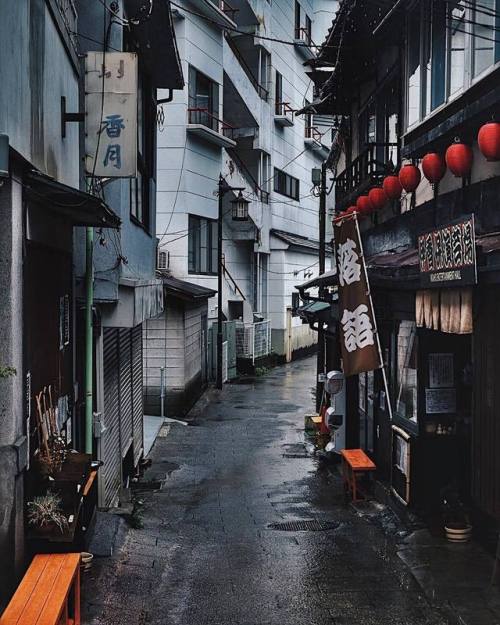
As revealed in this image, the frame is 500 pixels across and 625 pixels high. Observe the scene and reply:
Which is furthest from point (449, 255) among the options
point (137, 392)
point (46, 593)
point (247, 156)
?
point (247, 156)

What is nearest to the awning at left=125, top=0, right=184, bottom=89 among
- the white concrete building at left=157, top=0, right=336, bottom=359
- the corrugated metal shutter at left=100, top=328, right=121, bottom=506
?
the white concrete building at left=157, top=0, right=336, bottom=359

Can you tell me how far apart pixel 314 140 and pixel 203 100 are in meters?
23.9

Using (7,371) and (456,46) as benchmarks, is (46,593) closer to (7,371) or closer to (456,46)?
(7,371)

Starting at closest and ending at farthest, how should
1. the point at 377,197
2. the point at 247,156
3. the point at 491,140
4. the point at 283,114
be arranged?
1. the point at 491,140
2. the point at 377,197
3. the point at 247,156
4. the point at 283,114

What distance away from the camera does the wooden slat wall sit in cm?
1078

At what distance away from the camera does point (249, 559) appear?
1160 centimetres

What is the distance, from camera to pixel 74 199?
8.02 meters

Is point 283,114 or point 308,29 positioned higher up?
point 308,29

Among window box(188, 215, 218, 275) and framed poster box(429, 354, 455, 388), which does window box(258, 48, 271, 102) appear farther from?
framed poster box(429, 354, 455, 388)

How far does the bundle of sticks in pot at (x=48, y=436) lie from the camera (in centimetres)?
835

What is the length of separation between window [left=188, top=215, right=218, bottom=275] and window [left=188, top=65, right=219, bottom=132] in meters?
4.38

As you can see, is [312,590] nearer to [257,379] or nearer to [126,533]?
[126,533]

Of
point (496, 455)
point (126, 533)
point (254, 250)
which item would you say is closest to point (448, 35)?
→ point (496, 455)

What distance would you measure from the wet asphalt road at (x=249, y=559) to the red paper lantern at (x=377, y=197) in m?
6.28
